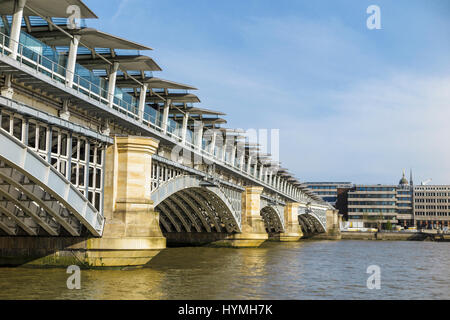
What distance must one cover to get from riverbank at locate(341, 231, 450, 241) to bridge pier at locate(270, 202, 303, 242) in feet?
114

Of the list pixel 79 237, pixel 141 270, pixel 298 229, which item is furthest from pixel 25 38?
pixel 298 229

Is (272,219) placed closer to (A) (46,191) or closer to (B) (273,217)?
(B) (273,217)

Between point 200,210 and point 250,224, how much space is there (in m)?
7.64

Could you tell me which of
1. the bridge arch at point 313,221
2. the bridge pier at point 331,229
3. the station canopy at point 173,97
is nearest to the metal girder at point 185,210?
the station canopy at point 173,97

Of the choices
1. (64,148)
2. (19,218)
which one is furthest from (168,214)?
(64,148)

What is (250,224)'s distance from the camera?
5794 centimetres

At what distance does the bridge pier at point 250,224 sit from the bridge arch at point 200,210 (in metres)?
1.07

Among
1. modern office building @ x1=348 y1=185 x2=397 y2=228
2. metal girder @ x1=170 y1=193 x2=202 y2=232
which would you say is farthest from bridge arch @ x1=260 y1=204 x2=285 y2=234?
modern office building @ x1=348 y1=185 x2=397 y2=228

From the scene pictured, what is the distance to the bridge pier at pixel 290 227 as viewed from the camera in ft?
275

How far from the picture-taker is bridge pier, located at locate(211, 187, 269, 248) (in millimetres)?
56562

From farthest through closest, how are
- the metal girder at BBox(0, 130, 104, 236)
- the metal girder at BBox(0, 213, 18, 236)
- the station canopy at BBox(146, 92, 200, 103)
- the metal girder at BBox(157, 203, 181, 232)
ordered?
1. the metal girder at BBox(157, 203, 181, 232)
2. the station canopy at BBox(146, 92, 200, 103)
3. the metal girder at BBox(0, 213, 18, 236)
4. the metal girder at BBox(0, 130, 104, 236)

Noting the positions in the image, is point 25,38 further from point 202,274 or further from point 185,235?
point 185,235

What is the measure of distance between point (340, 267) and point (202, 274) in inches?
452

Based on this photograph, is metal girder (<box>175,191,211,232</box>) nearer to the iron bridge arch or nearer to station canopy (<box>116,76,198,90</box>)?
station canopy (<box>116,76,198,90</box>)
